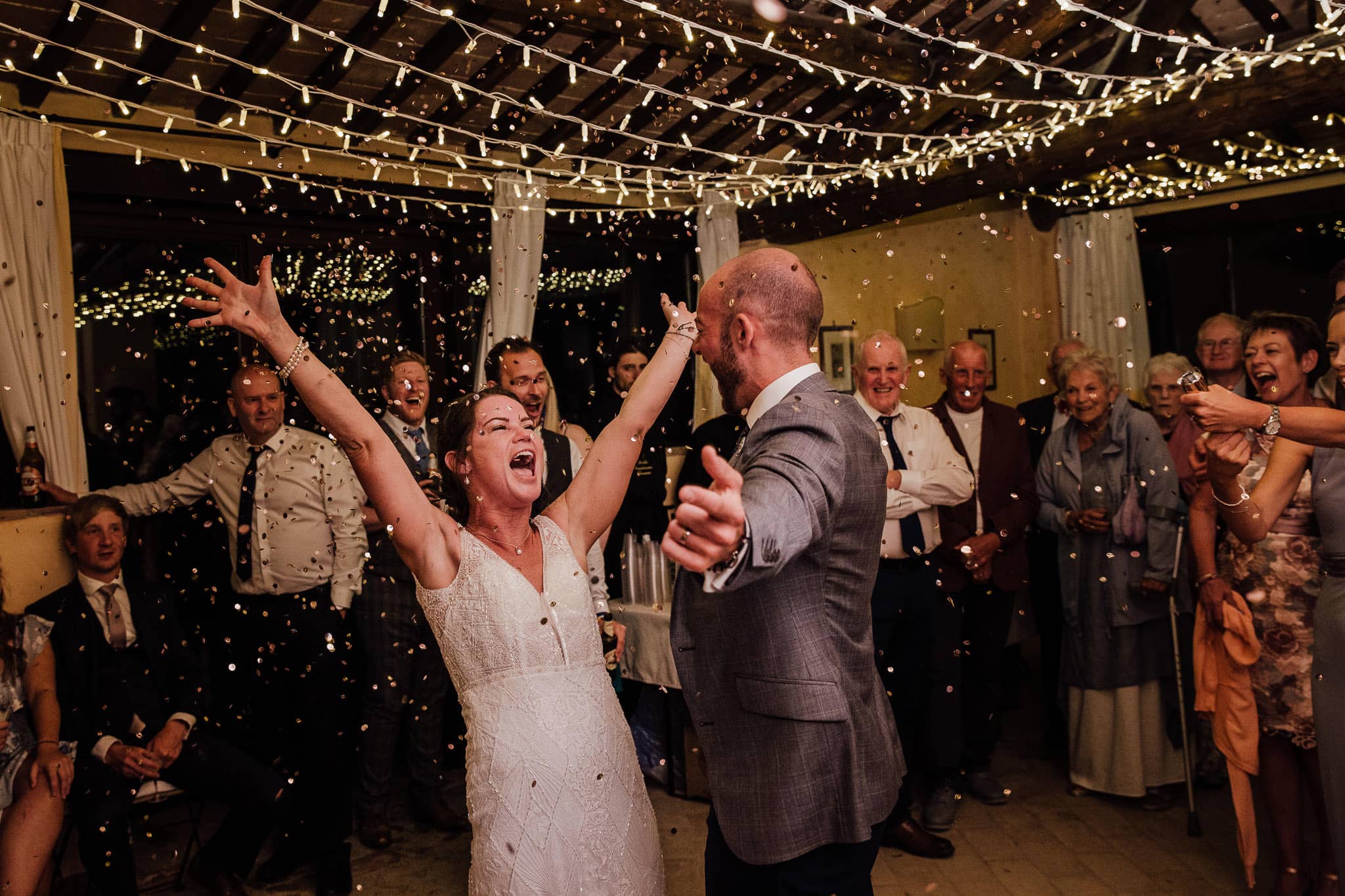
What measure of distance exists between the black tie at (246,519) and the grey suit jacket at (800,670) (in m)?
2.70

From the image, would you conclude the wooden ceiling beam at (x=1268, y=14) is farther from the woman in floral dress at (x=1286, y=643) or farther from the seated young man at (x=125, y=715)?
the seated young man at (x=125, y=715)

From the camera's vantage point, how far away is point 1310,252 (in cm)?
716

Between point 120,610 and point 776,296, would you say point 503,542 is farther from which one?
point 120,610

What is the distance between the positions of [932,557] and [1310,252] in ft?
16.9

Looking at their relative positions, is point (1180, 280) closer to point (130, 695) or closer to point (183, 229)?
point (183, 229)

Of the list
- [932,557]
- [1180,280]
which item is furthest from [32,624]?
[1180,280]

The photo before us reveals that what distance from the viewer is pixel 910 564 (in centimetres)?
374

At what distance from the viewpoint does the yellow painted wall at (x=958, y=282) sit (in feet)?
24.8

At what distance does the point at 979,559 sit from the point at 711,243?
11.9 ft

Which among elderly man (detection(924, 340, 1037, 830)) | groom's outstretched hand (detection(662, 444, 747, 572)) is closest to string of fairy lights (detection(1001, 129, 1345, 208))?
elderly man (detection(924, 340, 1037, 830))

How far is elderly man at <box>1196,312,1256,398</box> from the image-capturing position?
4477 mm

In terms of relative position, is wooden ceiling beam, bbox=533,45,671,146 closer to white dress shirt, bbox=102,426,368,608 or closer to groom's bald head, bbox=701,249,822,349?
white dress shirt, bbox=102,426,368,608

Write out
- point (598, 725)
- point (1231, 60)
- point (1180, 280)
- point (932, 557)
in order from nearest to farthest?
1. point (598, 725)
2. point (932, 557)
3. point (1231, 60)
4. point (1180, 280)

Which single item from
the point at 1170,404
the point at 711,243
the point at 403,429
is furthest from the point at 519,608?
the point at 711,243
